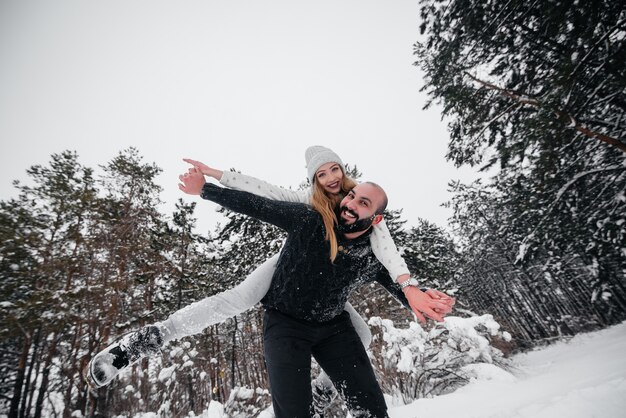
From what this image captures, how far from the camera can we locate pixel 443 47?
668 centimetres

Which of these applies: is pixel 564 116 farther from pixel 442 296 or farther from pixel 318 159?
pixel 442 296

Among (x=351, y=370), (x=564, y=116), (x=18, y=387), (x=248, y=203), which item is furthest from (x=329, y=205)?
(x=18, y=387)

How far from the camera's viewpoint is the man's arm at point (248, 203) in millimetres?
1989

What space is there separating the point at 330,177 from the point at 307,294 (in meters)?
1.06

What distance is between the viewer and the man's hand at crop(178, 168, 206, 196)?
2104 millimetres

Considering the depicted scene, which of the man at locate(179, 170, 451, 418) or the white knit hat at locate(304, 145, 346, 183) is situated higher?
the white knit hat at locate(304, 145, 346, 183)

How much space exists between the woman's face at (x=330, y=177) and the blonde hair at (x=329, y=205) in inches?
1.5

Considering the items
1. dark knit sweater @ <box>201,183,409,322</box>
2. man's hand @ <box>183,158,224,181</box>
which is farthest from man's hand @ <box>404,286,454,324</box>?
man's hand @ <box>183,158,224,181</box>

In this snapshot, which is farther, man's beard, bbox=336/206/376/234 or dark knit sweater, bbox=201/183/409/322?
man's beard, bbox=336/206/376/234

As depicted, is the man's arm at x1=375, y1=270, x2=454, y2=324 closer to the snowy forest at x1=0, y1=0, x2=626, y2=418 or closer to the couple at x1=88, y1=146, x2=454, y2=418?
the couple at x1=88, y1=146, x2=454, y2=418

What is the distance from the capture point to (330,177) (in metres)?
2.49

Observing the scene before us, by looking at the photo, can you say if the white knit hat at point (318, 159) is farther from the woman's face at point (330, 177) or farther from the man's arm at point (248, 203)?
the man's arm at point (248, 203)

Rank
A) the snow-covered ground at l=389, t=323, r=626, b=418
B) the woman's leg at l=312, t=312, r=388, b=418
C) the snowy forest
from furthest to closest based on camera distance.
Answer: the snowy forest, the snow-covered ground at l=389, t=323, r=626, b=418, the woman's leg at l=312, t=312, r=388, b=418

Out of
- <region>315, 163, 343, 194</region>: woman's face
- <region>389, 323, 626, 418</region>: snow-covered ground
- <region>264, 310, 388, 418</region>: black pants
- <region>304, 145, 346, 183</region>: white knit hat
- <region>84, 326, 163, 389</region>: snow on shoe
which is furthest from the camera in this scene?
<region>304, 145, 346, 183</region>: white knit hat
